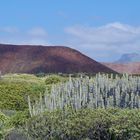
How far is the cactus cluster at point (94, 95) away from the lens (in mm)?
13219

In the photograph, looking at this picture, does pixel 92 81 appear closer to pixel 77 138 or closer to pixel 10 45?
pixel 77 138

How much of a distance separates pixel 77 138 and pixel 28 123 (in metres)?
1.54

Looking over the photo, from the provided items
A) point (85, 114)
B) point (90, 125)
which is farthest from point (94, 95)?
point (90, 125)

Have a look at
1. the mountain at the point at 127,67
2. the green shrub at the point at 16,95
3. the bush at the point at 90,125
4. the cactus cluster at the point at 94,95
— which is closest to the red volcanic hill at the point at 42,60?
the mountain at the point at 127,67

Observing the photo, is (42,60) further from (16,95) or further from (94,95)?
(94,95)

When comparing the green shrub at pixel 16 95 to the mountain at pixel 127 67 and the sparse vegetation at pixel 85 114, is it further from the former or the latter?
the mountain at pixel 127 67

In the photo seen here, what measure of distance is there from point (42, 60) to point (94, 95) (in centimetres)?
6140

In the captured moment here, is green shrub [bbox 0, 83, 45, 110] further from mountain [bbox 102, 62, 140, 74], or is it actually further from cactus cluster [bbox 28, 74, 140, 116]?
mountain [bbox 102, 62, 140, 74]

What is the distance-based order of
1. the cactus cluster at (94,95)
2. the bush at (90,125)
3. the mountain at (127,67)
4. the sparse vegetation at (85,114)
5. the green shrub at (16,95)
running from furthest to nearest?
the mountain at (127,67) < the green shrub at (16,95) < the cactus cluster at (94,95) < the sparse vegetation at (85,114) < the bush at (90,125)

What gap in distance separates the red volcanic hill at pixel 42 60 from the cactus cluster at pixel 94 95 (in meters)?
57.3

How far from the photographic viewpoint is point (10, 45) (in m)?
79.1

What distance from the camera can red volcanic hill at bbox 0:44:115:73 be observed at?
240 feet

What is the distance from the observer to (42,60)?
75000mm

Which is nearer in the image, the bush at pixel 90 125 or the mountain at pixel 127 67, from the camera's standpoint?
the bush at pixel 90 125
